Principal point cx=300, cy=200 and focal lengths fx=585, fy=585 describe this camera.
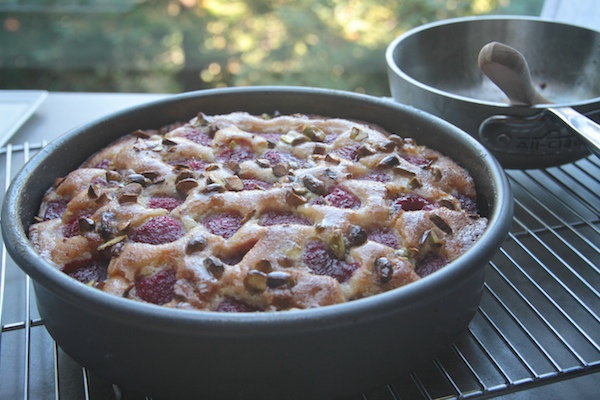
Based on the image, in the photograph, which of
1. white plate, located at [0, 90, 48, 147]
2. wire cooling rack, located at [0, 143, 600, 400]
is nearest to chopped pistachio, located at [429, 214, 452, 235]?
wire cooling rack, located at [0, 143, 600, 400]

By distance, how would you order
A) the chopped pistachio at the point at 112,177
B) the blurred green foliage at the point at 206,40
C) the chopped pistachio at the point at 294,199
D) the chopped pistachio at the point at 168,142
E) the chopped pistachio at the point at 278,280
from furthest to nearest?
the blurred green foliage at the point at 206,40 → the chopped pistachio at the point at 168,142 → the chopped pistachio at the point at 112,177 → the chopped pistachio at the point at 294,199 → the chopped pistachio at the point at 278,280

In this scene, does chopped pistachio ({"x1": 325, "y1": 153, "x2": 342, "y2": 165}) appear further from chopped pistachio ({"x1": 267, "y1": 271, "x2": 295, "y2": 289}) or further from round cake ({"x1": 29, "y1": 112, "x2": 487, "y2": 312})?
chopped pistachio ({"x1": 267, "y1": 271, "x2": 295, "y2": 289})

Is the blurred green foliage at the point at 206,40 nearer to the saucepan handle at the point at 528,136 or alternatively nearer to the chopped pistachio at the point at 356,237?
the saucepan handle at the point at 528,136

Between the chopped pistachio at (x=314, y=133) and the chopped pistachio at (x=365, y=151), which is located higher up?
the chopped pistachio at (x=365, y=151)

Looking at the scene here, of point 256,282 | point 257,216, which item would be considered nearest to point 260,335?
point 256,282

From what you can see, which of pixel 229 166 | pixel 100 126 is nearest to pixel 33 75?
pixel 100 126

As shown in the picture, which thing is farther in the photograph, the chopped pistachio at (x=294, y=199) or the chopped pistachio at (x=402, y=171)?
the chopped pistachio at (x=402, y=171)

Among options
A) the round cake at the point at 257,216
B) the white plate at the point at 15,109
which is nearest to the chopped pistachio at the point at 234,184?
the round cake at the point at 257,216

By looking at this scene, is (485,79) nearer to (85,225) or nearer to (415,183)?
(415,183)
